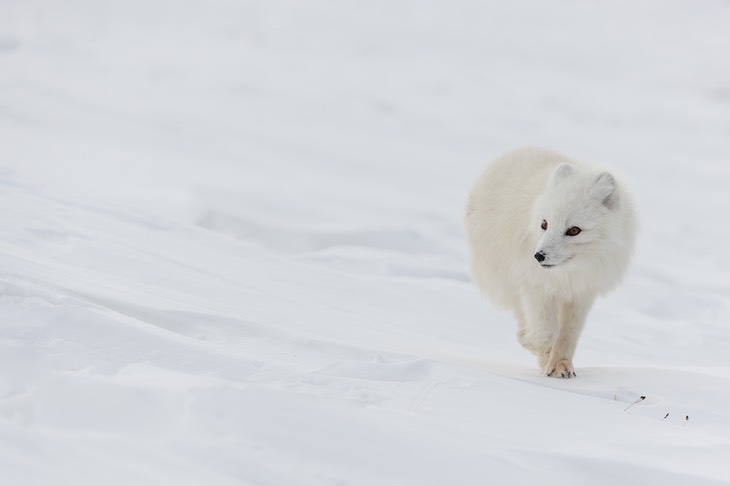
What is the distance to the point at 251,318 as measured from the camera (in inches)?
184

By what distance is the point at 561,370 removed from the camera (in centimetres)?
485

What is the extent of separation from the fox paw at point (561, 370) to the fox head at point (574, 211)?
0.56 meters

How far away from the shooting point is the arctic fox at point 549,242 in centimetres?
475

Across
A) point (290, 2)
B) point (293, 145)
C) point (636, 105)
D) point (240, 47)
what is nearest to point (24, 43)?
point (240, 47)

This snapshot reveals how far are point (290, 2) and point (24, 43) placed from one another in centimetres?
872

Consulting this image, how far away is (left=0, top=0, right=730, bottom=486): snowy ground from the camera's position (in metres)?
2.96

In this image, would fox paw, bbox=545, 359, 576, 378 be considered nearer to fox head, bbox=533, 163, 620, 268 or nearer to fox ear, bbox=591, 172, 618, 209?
fox head, bbox=533, 163, 620, 268

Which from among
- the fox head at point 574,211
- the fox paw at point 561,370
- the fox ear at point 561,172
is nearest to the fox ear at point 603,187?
the fox head at point 574,211

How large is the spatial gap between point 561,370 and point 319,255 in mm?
3460

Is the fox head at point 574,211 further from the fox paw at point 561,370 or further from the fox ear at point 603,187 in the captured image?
the fox paw at point 561,370

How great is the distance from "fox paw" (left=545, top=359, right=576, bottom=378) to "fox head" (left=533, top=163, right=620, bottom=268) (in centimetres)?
56

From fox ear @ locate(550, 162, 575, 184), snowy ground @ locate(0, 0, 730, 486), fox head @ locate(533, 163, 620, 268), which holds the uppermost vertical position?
fox ear @ locate(550, 162, 575, 184)

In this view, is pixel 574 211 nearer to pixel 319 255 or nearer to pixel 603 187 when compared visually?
pixel 603 187

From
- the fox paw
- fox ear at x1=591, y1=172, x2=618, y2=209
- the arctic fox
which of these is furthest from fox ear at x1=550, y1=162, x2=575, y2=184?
the fox paw
